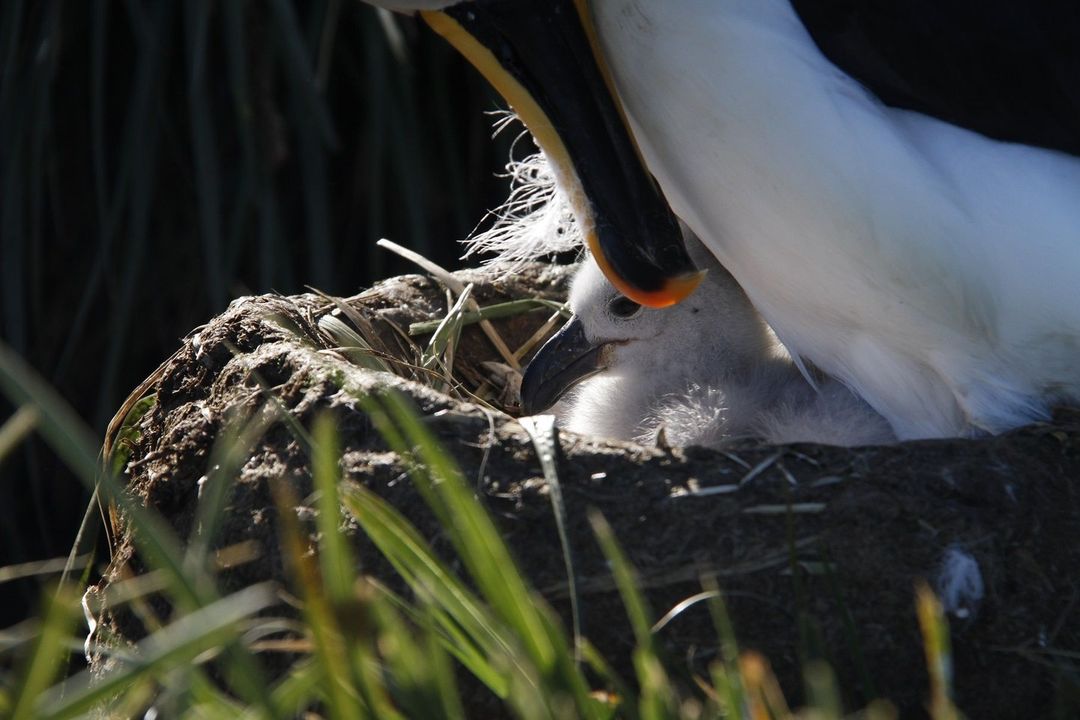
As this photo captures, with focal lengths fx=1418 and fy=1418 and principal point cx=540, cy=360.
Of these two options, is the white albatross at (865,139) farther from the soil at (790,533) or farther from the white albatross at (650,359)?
the white albatross at (650,359)

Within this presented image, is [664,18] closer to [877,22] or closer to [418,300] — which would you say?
[877,22]

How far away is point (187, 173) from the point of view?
383cm

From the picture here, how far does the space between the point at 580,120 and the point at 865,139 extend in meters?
0.42

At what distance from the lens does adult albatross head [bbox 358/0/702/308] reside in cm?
205

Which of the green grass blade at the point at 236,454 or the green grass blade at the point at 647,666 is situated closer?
the green grass blade at the point at 647,666

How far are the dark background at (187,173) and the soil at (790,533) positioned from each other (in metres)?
1.71

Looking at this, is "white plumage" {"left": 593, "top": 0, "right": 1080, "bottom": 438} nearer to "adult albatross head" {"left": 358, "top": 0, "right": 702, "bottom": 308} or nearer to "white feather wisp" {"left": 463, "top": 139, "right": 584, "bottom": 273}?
"adult albatross head" {"left": 358, "top": 0, "right": 702, "bottom": 308}

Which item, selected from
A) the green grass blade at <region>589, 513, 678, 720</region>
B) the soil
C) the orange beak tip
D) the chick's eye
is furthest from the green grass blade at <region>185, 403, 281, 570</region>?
the chick's eye

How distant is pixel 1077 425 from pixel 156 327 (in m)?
2.59

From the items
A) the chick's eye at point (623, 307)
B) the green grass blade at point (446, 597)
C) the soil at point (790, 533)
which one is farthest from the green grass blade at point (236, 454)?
the chick's eye at point (623, 307)

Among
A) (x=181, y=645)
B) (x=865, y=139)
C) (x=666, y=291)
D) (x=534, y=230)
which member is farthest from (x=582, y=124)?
(x=181, y=645)

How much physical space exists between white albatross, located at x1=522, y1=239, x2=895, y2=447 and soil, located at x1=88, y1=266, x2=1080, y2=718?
0.67 meters

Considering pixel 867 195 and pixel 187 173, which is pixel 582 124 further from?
pixel 187 173

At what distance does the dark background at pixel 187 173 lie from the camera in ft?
11.8
